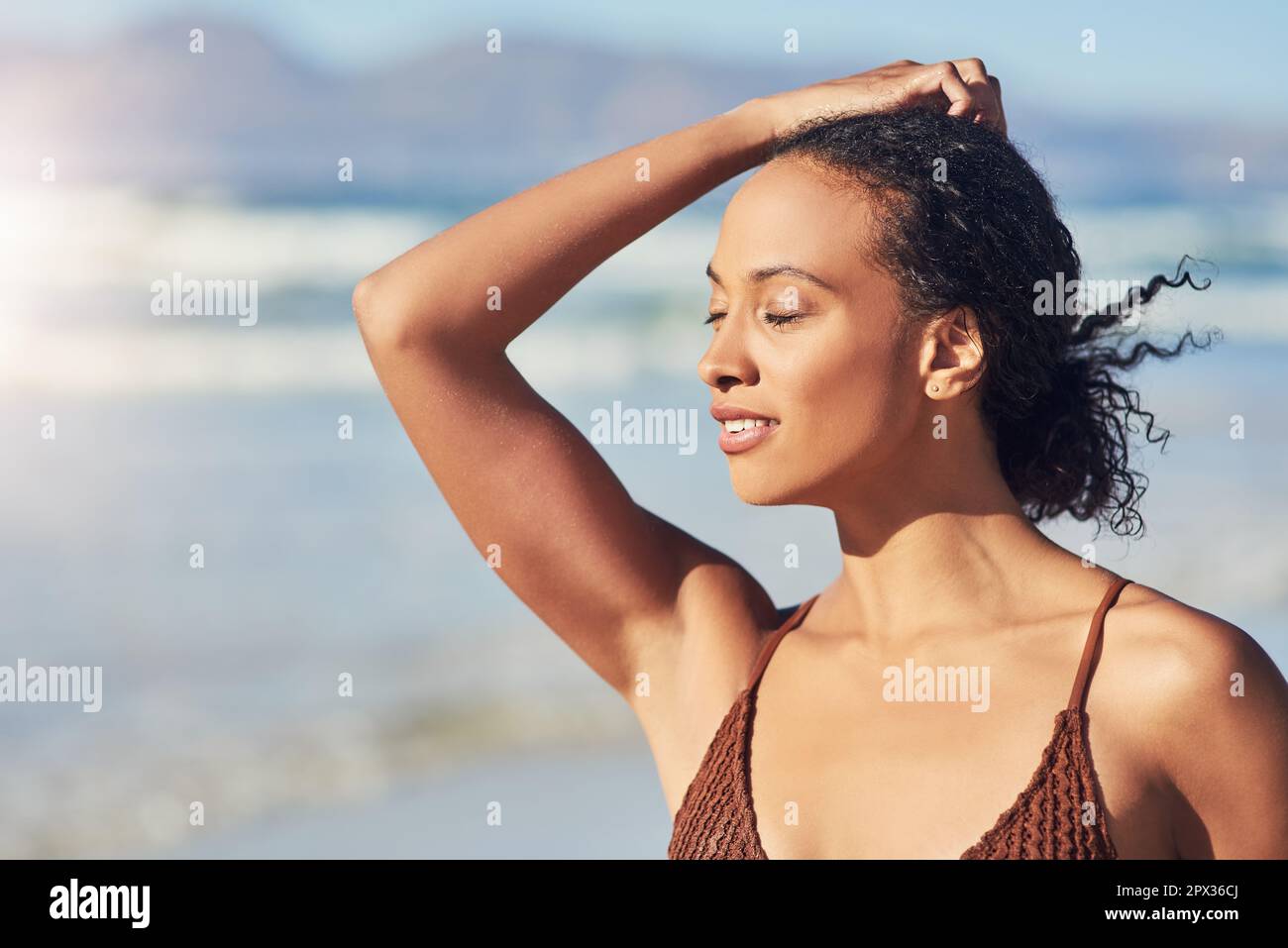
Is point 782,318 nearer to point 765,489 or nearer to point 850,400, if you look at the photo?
point 850,400

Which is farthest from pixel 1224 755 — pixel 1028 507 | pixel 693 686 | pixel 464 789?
pixel 464 789

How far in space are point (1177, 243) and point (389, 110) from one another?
741cm

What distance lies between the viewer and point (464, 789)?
7555mm

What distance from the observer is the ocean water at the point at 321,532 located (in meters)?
7.73

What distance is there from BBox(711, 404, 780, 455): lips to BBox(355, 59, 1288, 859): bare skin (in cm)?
2

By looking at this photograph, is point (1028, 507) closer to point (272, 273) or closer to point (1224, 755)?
point (1224, 755)

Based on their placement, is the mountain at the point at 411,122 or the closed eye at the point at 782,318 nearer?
the closed eye at the point at 782,318

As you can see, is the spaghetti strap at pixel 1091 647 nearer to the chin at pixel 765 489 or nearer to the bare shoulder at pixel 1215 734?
the bare shoulder at pixel 1215 734
